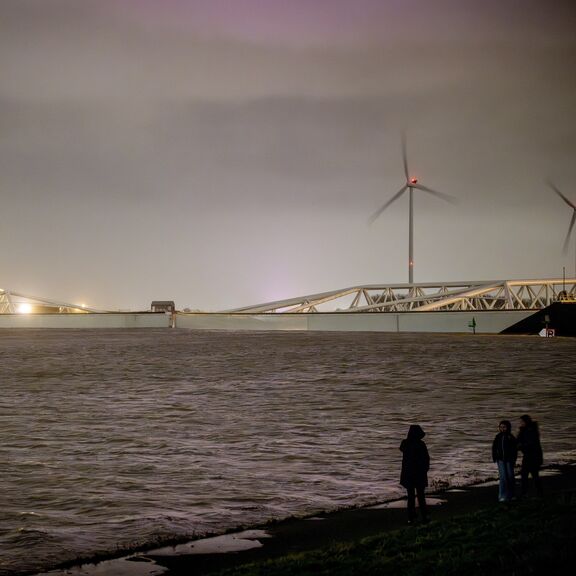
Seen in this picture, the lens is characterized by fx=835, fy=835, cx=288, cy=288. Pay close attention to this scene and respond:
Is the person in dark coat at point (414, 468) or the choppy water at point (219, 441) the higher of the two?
the person in dark coat at point (414, 468)

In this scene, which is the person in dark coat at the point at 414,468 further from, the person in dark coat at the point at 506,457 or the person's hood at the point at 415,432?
the person in dark coat at the point at 506,457

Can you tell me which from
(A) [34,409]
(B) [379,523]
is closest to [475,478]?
(B) [379,523]

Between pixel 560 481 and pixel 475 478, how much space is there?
1637 mm

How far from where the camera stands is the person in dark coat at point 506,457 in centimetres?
1323

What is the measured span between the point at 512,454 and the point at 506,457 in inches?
4.8

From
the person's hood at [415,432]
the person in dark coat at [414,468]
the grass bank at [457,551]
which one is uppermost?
the person's hood at [415,432]

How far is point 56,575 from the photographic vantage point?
35.0ft

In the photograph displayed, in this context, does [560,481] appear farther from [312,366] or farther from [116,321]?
[116,321]

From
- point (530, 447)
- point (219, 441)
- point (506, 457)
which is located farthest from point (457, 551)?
point (219, 441)

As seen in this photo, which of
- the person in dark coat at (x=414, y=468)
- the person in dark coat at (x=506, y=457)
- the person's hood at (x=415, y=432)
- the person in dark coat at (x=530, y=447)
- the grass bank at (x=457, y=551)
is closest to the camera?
the grass bank at (x=457, y=551)

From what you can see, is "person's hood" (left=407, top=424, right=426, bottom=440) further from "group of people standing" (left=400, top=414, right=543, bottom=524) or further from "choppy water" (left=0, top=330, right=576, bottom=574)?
"choppy water" (left=0, top=330, right=576, bottom=574)

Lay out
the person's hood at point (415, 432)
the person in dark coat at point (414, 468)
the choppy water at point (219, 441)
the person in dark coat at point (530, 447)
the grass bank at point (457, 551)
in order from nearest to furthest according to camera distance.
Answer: the grass bank at point (457, 551), the person's hood at point (415, 432), the person in dark coat at point (414, 468), the choppy water at point (219, 441), the person in dark coat at point (530, 447)

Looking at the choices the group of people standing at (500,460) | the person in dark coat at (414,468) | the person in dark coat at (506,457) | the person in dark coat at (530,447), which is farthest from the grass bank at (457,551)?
the person in dark coat at (530,447)

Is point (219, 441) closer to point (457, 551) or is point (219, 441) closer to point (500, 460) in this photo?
point (500, 460)
